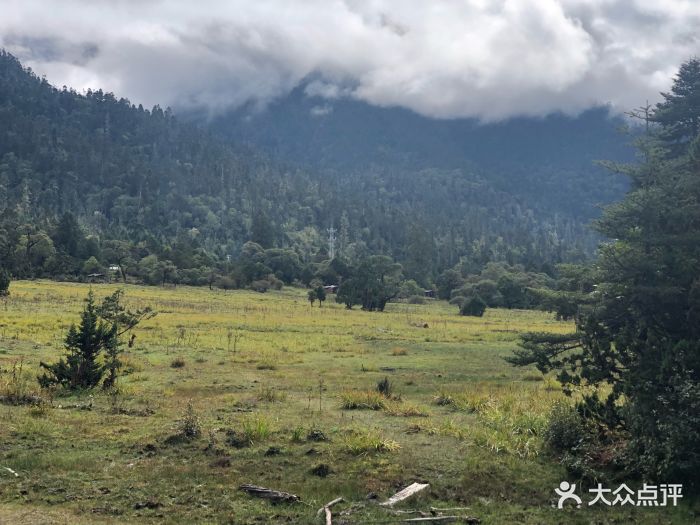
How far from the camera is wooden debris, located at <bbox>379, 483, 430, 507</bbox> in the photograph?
10906 mm

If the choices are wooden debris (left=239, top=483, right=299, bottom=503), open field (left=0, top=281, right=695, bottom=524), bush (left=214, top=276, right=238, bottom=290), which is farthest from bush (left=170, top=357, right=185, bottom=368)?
bush (left=214, top=276, right=238, bottom=290)

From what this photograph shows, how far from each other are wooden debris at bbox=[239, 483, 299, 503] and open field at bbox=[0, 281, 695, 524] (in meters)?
0.20

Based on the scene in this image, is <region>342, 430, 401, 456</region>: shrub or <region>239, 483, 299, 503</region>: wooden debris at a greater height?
<region>342, 430, 401, 456</region>: shrub

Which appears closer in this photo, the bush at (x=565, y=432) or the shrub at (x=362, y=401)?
the bush at (x=565, y=432)

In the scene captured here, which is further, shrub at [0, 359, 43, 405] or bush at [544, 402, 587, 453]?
shrub at [0, 359, 43, 405]

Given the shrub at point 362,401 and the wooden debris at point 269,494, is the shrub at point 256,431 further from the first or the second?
the shrub at point 362,401

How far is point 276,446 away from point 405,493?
12.6ft

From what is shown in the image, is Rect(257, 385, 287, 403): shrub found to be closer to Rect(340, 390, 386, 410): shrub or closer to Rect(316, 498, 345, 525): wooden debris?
Rect(340, 390, 386, 410): shrub

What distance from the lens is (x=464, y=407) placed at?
18797 mm

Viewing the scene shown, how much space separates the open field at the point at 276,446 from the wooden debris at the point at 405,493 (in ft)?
0.75

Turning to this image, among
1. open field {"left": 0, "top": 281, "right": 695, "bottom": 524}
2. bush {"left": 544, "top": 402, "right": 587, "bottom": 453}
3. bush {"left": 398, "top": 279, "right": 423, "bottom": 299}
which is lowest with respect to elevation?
open field {"left": 0, "top": 281, "right": 695, "bottom": 524}

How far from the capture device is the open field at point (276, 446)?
10742 millimetres

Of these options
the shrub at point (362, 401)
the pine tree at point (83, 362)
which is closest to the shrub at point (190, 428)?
the shrub at point (362, 401)

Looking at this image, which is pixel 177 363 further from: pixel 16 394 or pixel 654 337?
pixel 654 337
